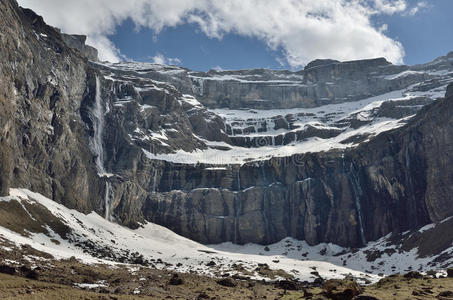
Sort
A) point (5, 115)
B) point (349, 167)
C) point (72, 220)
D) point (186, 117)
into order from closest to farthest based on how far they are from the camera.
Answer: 1. point (5, 115)
2. point (72, 220)
3. point (349, 167)
4. point (186, 117)

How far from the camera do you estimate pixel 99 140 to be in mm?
125188

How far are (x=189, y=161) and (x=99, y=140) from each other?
33.9m

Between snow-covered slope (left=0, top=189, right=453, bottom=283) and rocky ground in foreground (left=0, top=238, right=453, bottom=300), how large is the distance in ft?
36.1

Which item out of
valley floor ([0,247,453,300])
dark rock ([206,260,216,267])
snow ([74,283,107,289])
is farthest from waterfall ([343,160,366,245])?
snow ([74,283,107,289])

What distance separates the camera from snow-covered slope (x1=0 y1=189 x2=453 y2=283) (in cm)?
7100

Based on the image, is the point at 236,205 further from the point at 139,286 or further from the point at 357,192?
the point at 139,286

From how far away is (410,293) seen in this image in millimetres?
29812

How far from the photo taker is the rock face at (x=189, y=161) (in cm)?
9331

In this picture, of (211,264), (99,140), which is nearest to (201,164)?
(99,140)

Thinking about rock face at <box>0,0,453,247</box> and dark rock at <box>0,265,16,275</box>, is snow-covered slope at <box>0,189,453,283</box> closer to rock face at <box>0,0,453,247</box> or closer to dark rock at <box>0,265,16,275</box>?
rock face at <box>0,0,453,247</box>

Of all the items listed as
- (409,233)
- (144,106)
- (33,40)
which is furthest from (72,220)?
(409,233)

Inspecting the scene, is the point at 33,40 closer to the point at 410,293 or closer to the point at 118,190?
the point at 118,190

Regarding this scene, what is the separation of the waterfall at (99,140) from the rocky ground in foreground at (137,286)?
56337 millimetres

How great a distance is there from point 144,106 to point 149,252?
74854mm
